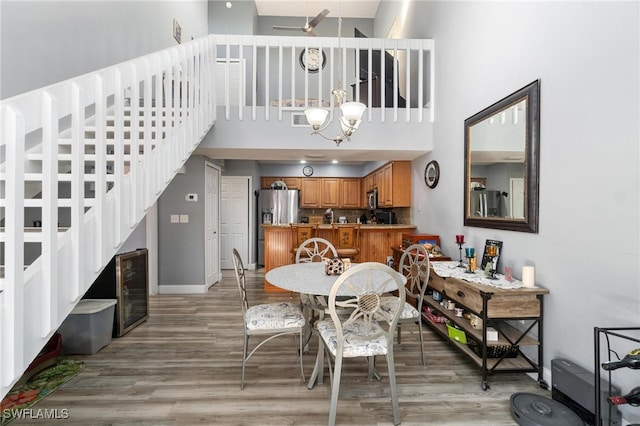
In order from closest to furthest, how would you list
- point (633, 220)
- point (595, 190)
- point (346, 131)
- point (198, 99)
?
point (633, 220)
point (595, 190)
point (346, 131)
point (198, 99)

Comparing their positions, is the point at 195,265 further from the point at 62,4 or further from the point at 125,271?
the point at 62,4

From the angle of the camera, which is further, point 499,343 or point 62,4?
point 62,4

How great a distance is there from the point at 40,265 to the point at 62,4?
2.55m

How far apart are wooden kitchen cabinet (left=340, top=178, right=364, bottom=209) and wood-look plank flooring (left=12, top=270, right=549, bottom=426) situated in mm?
4460

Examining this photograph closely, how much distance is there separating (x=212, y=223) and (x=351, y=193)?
11.4ft

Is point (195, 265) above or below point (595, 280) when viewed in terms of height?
below

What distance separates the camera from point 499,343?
6.92ft

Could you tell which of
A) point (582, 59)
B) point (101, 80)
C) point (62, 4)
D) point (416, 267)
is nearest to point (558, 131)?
point (582, 59)

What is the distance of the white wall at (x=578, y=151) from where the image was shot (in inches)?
60.6

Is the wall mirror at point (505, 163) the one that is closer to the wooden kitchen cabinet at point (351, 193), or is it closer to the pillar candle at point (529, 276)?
the pillar candle at point (529, 276)

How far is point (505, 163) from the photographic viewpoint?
2.47 meters

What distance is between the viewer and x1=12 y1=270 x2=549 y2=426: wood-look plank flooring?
1.83 metres

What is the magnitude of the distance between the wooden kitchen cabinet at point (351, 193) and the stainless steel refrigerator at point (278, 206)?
1223mm

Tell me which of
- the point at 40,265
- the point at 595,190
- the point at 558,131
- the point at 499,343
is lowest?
the point at 499,343
